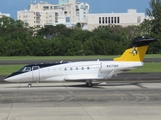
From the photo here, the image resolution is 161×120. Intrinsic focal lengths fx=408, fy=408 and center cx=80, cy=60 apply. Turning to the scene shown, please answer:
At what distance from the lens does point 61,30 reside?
500ft

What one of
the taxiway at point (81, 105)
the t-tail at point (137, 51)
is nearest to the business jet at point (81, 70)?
the t-tail at point (137, 51)

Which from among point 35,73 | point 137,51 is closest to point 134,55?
point 137,51

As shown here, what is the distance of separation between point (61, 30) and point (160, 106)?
135 m

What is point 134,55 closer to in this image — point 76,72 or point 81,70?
point 81,70

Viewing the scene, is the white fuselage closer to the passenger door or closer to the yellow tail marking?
the passenger door

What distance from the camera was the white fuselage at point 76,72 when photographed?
2820 centimetres

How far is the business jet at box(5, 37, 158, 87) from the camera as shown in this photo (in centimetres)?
2822

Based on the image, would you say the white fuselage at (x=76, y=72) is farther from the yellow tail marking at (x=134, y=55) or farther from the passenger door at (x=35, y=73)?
the yellow tail marking at (x=134, y=55)

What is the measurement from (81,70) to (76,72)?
0.38 metres

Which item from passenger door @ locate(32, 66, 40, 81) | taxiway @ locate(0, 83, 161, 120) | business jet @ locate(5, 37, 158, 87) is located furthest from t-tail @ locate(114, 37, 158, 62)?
passenger door @ locate(32, 66, 40, 81)

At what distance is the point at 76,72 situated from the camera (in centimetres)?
2858

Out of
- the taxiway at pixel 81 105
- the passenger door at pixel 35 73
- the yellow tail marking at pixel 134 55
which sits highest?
the yellow tail marking at pixel 134 55
